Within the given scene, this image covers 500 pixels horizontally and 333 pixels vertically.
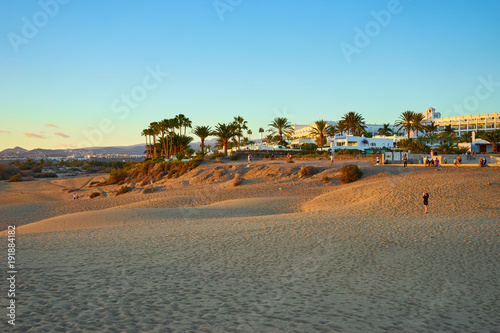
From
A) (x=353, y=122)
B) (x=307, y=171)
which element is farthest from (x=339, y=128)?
(x=307, y=171)

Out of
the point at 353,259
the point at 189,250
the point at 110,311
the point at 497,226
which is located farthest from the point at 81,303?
the point at 497,226

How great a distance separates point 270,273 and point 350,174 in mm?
26662

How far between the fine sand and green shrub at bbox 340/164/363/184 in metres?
14.0

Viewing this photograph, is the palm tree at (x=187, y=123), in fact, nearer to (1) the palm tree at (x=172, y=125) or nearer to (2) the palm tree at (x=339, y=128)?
(1) the palm tree at (x=172, y=125)

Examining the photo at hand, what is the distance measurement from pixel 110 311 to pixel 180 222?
1178 cm

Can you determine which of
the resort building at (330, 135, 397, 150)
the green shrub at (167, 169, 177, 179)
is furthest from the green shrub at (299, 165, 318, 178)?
the resort building at (330, 135, 397, 150)

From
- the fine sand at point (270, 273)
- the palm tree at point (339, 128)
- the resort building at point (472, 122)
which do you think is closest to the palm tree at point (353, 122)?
the palm tree at point (339, 128)

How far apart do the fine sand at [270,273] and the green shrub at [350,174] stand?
1396 centimetres

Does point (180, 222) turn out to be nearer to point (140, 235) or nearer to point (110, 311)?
point (140, 235)

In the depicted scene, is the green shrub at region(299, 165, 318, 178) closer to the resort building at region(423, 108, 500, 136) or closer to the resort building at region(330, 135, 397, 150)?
the resort building at region(330, 135, 397, 150)

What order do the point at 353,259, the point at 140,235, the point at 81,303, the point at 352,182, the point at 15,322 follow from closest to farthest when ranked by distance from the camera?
the point at 15,322
the point at 81,303
the point at 353,259
the point at 140,235
the point at 352,182

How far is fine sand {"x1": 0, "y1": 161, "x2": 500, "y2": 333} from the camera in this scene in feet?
19.7

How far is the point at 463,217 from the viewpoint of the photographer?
1656 centimetres

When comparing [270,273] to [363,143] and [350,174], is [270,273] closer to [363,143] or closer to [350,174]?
[350,174]
